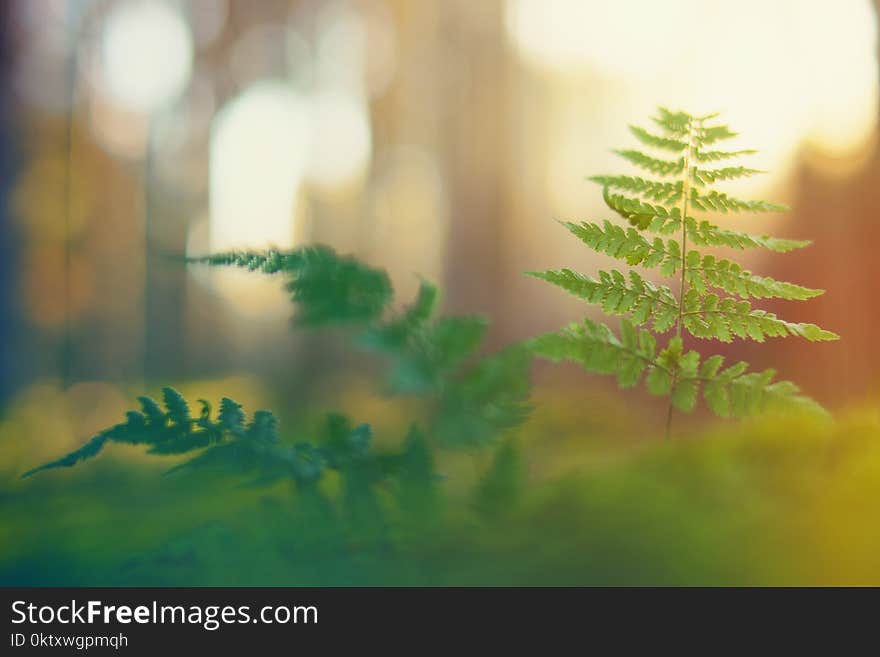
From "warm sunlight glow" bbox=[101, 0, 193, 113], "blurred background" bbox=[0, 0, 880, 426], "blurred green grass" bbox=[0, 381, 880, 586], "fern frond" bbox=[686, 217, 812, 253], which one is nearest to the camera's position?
"blurred green grass" bbox=[0, 381, 880, 586]

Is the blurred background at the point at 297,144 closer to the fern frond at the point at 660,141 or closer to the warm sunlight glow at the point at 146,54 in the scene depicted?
the warm sunlight glow at the point at 146,54

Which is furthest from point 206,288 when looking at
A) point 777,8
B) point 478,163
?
point 777,8

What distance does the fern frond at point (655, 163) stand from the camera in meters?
0.62

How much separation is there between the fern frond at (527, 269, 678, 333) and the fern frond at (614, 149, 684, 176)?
0.12m

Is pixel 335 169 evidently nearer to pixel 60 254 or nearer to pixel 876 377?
pixel 60 254

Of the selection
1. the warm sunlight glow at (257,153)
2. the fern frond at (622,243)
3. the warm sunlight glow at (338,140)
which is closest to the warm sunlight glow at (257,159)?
the warm sunlight glow at (257,153)

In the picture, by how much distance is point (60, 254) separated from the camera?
4344 millimetres

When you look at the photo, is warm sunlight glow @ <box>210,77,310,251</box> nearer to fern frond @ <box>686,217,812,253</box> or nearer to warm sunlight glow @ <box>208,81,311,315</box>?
warm sunlight glow @ <box>208,81,311,315</box>

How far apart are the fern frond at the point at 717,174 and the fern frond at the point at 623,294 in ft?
0.38

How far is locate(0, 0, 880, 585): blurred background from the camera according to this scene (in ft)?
1.64

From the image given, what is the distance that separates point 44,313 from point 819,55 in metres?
4.44

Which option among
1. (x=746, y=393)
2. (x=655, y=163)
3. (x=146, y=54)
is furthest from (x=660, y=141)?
(x=146, y=54)

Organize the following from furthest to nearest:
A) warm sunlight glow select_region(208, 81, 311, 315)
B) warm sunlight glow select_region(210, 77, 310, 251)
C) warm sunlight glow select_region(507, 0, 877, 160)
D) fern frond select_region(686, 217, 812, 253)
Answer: warm sunlight glow select_region(210, 77, 310, 251) < warm sunlight glow select_region(208, 81, 311, 315) < warm sunlight glow select_region(507, 0, 877, 160) < fern frond select_region(686, 217, 812, 253)

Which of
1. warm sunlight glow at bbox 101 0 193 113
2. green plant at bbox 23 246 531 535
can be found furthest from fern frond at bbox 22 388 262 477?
warm sunlight glow at bbox 101 0 193 113
